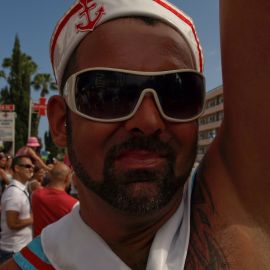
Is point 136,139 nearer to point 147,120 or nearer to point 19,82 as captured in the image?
point 147,120

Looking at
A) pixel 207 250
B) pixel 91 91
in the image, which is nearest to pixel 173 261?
pixel 207 250

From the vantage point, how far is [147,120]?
1131mm

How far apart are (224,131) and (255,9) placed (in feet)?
1.27

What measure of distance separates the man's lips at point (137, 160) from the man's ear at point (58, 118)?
372 mm

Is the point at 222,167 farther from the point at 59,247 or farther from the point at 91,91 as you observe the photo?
the point at 59,247

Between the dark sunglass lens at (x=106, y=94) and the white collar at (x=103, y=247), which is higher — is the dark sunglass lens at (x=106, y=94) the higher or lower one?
the higher one

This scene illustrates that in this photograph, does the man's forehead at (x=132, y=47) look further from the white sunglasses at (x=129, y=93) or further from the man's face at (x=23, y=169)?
the man's face at (x=23, y=169)

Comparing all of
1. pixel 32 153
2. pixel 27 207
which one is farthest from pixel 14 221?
pixel 32 153

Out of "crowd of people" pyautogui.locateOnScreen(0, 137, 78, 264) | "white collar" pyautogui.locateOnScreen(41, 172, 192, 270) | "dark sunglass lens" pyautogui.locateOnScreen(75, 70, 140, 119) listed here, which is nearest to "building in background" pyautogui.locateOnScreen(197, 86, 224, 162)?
"crowd of people" pyautogui.locateOnScreen(0, 137, 78, 264)

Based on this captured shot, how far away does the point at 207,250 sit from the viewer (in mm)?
1138

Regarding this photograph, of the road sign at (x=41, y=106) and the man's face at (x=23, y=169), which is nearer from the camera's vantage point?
the man's face at (x=23, y=169)

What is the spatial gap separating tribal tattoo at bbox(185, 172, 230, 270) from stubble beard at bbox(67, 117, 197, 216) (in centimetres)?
13

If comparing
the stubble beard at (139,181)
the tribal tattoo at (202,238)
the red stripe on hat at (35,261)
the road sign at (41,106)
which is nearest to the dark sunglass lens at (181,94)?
the stubble beard at (139,181)

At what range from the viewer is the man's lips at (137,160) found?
1.13 meters
